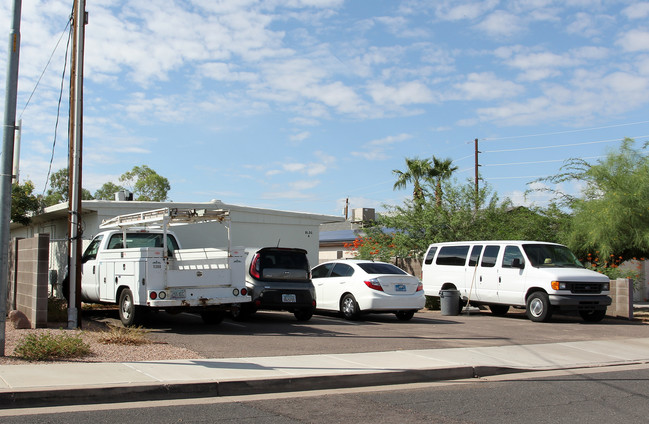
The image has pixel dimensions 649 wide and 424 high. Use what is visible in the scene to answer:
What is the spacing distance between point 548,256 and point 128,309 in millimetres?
10665

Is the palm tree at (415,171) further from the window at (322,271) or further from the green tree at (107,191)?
the green tree at (107,191)

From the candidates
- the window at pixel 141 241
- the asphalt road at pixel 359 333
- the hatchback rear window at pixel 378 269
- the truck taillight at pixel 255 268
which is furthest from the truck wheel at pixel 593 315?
the window at pixel 141 241

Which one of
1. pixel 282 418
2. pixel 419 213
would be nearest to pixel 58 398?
pixel 282 418

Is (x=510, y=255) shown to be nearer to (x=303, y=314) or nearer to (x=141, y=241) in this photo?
(x=303, y=314)

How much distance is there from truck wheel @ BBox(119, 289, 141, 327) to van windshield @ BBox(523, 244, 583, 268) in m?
9.97

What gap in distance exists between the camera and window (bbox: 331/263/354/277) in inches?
646

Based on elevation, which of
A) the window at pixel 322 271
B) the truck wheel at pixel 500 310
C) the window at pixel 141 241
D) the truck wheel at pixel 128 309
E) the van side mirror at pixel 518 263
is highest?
the window at pixel 141 241

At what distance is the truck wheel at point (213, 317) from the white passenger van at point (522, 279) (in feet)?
25.2

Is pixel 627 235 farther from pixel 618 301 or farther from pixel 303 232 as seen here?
pixel 303 232

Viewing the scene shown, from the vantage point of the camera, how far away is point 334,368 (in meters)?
9.11

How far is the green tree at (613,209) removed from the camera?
1912 centimetres

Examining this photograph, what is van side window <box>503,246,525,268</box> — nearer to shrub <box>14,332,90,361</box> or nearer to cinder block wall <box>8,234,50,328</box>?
cinder block wall <box>8,234,50,328</box>

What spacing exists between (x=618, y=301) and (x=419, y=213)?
7925 mm

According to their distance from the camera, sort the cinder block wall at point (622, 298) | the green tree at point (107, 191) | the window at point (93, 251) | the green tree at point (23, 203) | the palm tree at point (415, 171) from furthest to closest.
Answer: the green tree at point (107, 191) < the palm tree at point (415, 171) < the green tree at point (23, 203) < the cinder block wall at point (622, 298) < the window at point (93, 251)
